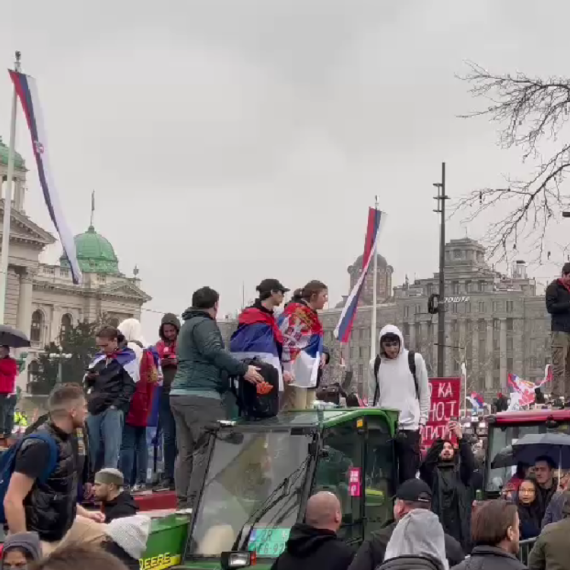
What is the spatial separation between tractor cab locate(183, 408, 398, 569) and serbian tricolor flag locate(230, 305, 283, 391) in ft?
2.16

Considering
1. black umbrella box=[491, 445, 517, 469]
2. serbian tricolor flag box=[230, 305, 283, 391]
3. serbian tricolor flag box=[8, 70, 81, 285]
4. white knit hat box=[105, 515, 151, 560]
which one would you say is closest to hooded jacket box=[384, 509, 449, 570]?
white knit hat box=[105, 515, 151, 560]

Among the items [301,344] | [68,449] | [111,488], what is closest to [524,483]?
[301,344]

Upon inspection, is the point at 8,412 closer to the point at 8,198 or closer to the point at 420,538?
the point at 420,538

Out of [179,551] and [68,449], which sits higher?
[68,449]

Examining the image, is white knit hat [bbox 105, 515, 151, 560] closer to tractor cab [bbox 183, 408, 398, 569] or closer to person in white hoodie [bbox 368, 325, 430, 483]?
tractor cab [bbox 183, 408, 398, 569]

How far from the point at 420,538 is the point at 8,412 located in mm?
11647

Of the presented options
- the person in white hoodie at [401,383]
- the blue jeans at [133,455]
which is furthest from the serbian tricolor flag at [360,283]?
the person in white hoodie at [401,383]

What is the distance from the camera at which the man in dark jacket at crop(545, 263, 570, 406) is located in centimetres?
1166

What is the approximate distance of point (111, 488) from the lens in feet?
24.1

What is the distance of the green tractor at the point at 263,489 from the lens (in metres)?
7.32

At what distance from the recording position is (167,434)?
10180 mm

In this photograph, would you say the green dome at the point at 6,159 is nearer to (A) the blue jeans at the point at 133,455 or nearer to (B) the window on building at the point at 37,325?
(B) the window on building at the point at 37,325

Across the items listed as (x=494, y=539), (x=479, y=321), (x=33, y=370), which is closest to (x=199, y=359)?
(x=494, y=539)

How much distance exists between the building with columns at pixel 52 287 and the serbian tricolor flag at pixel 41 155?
2136 inches
